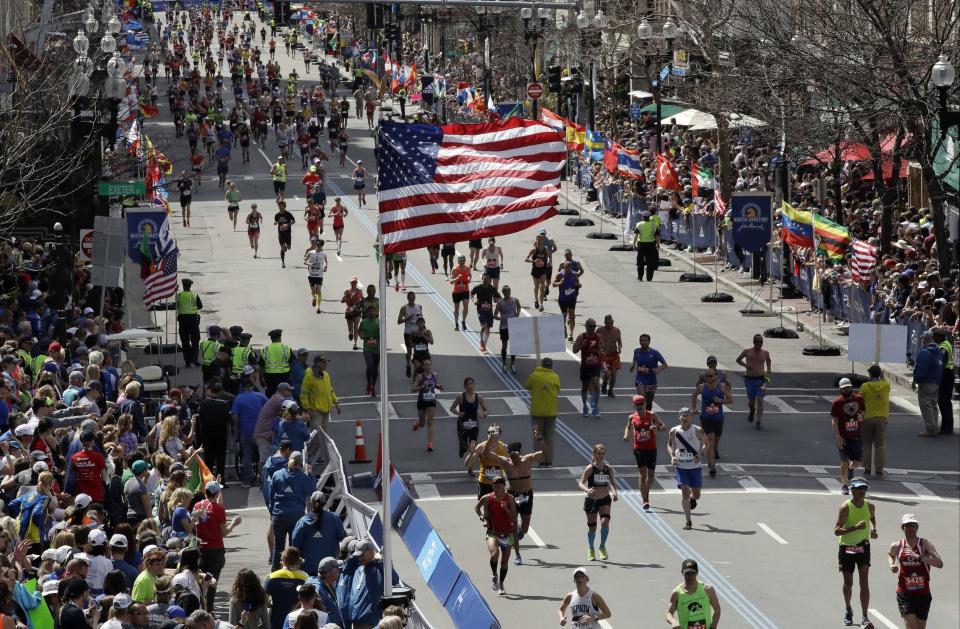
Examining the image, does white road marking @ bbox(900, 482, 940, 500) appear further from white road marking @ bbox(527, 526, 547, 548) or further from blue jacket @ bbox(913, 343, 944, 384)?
white road marking @ bbox(527, 526, 547, 548)

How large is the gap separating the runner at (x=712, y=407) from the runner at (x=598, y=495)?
14.7 feet

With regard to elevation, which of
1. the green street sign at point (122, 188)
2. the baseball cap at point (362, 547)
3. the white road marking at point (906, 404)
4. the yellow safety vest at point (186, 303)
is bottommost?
the white road marking at point (906, 404)

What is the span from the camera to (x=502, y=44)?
81750 millimetres

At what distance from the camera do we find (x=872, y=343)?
29.4 metres

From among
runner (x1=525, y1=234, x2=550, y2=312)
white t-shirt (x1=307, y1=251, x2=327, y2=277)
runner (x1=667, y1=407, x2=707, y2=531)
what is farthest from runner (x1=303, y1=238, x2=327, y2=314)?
runner (x1=667, y1=407, x2=707, y2=531)

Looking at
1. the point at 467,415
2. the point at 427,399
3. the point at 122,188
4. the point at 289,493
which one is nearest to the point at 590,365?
the point at 427,399

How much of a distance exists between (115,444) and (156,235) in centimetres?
1248

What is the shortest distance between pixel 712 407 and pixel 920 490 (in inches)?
118

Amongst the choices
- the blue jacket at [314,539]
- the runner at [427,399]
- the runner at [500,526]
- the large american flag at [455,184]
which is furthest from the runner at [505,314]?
the large american flag at [455,184]

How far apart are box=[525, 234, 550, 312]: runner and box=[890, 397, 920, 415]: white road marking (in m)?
8.60

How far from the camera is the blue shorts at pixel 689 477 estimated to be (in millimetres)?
23844

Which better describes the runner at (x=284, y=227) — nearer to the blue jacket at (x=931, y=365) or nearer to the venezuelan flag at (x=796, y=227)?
the venezuelan flag at (x=796, y=227)

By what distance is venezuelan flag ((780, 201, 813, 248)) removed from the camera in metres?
36.8

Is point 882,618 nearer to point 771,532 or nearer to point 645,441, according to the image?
point 771,532
